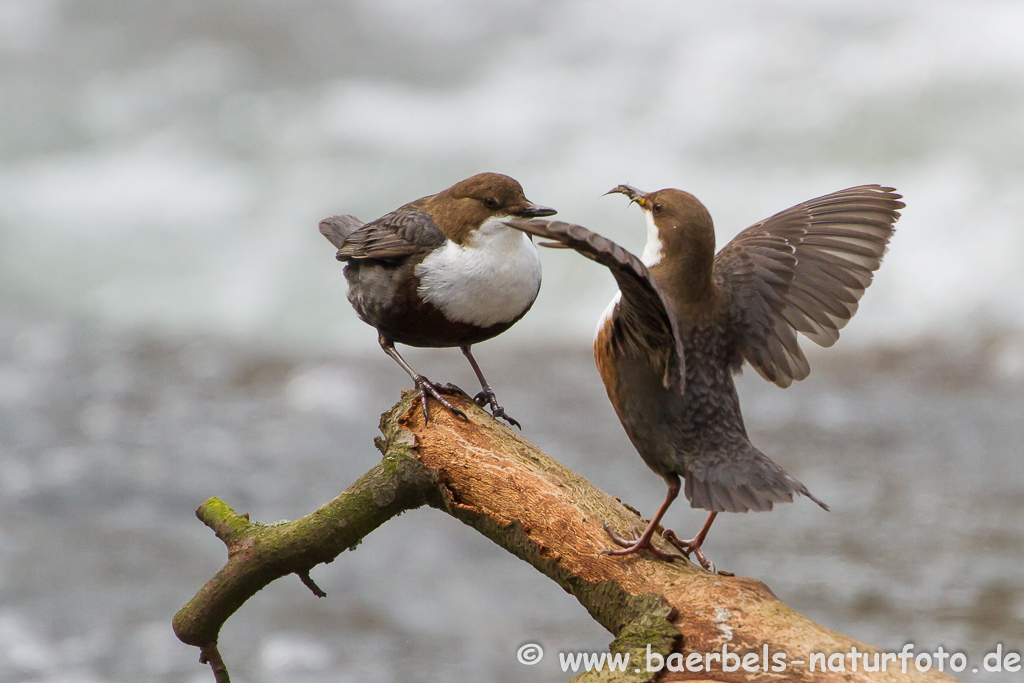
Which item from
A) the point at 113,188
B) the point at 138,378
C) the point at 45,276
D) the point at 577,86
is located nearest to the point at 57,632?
the point at 138,378

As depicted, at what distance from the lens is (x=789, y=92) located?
11734mm

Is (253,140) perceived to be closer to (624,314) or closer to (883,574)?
(883,574)

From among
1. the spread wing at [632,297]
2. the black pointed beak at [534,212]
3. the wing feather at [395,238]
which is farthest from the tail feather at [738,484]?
the wing feather at [395,238]

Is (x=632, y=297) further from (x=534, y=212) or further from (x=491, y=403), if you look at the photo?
(x=491, y=403)

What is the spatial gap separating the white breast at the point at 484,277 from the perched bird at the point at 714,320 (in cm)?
38

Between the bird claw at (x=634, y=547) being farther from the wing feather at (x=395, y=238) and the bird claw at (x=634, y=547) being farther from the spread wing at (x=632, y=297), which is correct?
the wing feather at (x=395, y=238)

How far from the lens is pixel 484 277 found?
3.05 metres

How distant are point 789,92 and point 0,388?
8.24 meters

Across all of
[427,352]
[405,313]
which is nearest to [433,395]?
[405,313]

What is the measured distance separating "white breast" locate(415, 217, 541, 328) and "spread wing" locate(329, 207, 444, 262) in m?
0.07

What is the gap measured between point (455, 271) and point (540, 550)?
0.82m

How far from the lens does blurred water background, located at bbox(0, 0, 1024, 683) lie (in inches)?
224

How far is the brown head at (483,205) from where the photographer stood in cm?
315

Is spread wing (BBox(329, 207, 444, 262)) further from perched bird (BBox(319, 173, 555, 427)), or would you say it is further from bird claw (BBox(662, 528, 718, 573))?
bird claw (BBox(662, 528, 718, 573))
